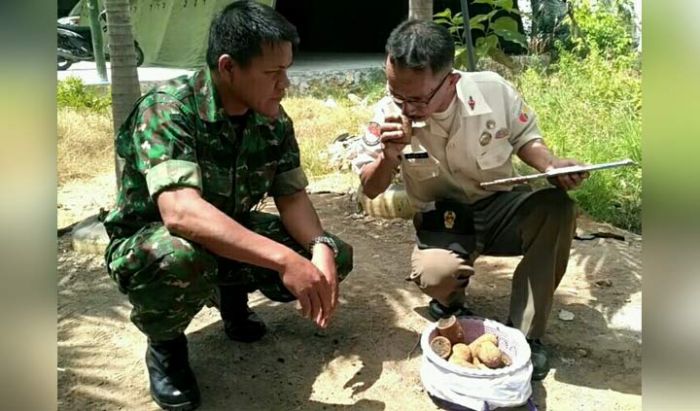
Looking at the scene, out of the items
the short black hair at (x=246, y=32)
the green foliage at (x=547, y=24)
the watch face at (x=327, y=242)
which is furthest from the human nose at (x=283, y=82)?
the green foliage at (x=547, y=24)

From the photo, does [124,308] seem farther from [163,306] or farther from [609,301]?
[609,301]

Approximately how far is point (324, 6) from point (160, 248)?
47.2ft

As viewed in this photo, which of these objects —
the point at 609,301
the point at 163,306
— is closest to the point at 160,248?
the point at 163,306

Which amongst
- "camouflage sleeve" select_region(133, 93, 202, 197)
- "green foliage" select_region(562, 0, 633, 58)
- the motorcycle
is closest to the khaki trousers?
"camouflage sleeve" select_region(133, 93, 202, 197)

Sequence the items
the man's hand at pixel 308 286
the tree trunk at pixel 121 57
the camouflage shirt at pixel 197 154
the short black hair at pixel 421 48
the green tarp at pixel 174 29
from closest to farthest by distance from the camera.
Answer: the man's hand at pixel 308 286 < the camouflage shirt at pixel 197 154 < the short black hair at pixel 421 48 < the tree trunk at pixel 121 57 < the green tarp at pixel 174 29

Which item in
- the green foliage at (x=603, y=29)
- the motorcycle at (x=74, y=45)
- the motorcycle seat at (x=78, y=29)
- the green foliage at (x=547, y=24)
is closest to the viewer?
the green foliage at (x=603, y=29)

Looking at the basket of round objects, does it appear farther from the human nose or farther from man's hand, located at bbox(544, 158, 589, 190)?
the human nose

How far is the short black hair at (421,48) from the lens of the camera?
238 centimetres

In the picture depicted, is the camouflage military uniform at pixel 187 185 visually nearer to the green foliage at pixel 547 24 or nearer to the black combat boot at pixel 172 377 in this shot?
the black combat boot at pixel 172 377

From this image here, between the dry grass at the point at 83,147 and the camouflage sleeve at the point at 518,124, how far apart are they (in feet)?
12.4

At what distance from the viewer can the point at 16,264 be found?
0.98 m

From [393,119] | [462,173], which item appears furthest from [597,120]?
[393,119]

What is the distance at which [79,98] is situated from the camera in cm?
746

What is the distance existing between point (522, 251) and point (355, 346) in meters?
0.77
